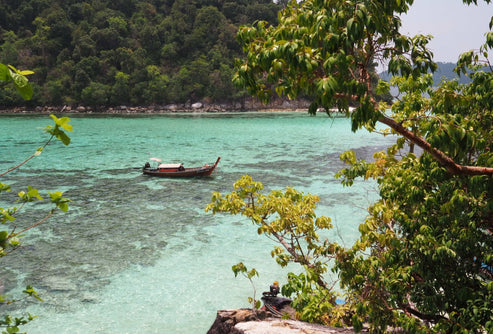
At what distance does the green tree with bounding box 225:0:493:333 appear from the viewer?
2994mm

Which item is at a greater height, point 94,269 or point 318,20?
point 318,20

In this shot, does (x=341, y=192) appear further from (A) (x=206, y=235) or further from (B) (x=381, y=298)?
(B) (x=381, y=298)

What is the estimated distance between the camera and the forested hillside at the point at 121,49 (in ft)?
284

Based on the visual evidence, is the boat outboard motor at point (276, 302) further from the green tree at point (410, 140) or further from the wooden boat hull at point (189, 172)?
the wooden boat hull at point (189, 172)

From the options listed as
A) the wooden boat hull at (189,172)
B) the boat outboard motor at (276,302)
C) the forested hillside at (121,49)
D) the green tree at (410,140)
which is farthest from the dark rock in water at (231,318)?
the forested hillside at (121,49)

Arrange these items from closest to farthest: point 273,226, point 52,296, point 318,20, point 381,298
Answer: point 318,20 → point 381,298 → point 273,226 → point 52,296

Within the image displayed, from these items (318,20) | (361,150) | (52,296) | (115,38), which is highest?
(115,38)

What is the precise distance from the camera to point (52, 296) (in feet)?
29.9

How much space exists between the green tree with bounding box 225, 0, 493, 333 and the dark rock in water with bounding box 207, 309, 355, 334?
0.67 m

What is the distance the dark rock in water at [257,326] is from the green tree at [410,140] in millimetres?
671

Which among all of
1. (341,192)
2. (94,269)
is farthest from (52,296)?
(341,192)

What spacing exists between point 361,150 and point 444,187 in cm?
3128

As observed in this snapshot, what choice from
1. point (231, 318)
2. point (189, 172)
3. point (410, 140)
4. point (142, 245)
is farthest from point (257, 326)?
point (189, 172)

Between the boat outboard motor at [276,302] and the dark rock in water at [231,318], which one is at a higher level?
the dark rock in water at [231,318]
